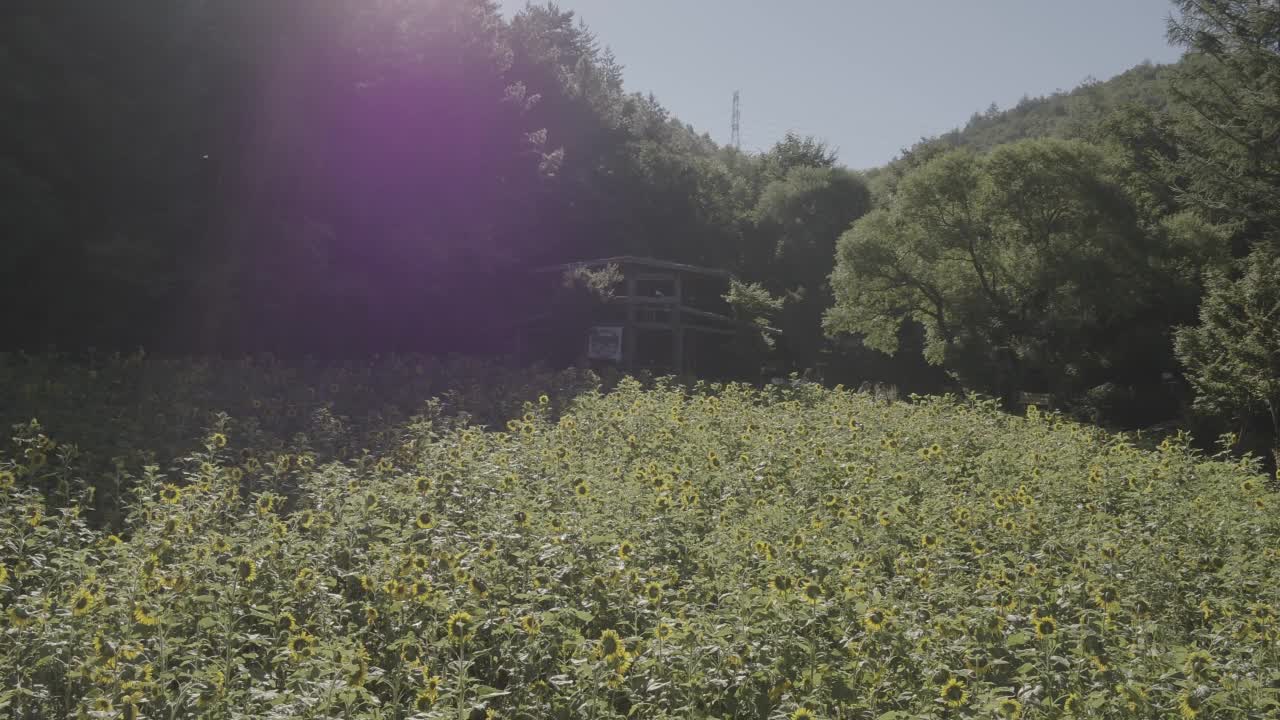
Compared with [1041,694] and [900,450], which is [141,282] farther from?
[1041,694]

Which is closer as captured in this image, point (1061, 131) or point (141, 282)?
point (141, 282)

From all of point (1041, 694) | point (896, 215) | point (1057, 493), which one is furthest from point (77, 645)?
point (896, 215)

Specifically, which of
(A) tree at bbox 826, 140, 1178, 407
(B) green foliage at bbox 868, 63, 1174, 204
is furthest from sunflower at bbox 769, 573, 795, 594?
(B) green foliage at bbox 868, 63, 1174, 204

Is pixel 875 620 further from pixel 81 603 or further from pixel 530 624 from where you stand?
pixel 81 603

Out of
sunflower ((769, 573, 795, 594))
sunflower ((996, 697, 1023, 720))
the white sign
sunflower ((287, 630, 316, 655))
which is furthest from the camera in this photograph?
the white sign

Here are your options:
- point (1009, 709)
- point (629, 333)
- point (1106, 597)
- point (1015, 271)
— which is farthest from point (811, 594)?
point (1015, 271)

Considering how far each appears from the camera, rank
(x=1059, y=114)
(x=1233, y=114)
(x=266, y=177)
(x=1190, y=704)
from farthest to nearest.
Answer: (x=1059, y=114) → (x=1233, y=114) → (x=266, y=177) → (x=1190, y=704)

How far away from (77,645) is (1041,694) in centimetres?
353

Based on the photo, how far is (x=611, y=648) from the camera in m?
3.23

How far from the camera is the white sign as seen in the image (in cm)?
2188

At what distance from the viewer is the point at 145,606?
3.46m

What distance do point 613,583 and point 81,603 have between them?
6.72ft

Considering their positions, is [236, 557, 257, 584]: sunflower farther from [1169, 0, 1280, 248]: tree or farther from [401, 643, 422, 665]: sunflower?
[1169, 0, 1280, 248]: tree

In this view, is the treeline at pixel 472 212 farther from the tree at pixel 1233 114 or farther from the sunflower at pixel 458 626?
the sunflower at pixel 458 626
